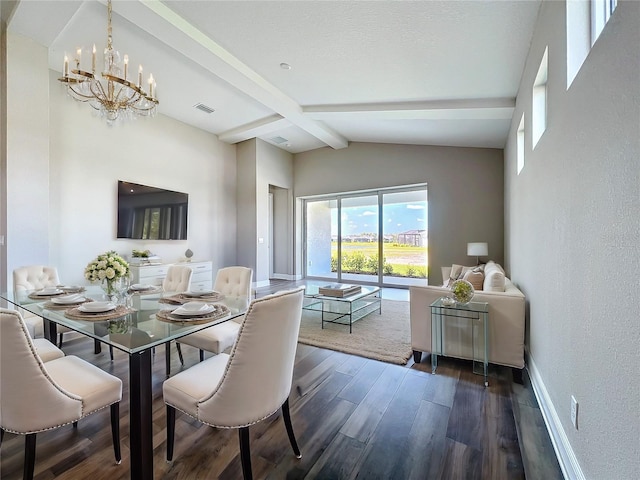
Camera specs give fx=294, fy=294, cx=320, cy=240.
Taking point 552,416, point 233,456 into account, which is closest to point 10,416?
point 233,456

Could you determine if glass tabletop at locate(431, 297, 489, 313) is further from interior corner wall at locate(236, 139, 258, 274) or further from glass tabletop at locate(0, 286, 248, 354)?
interior corner wall at locate(236, 139, 258, 274)

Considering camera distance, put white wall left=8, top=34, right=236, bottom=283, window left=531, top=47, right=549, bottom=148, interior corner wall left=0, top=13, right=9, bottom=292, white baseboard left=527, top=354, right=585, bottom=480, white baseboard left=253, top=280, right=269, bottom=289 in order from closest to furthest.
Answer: white baseboard left=527, top=354, right=585, bottom=480 → window left=531, top=47, right=549, bottom=148 → interior corner wall left=0, top=13, right=9, bottom=292 → white wall left=8, top=34, right=236, bottom=283 → white baseboard left=253, top=280, right=269, bottom=289

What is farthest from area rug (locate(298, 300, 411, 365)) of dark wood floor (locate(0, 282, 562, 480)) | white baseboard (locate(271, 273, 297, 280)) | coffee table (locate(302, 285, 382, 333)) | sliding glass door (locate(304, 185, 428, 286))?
white baseboard (locate(271, 273, 297, 280))

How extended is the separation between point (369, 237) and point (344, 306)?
2.89 m

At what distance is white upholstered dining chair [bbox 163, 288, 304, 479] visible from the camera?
4.02 feet

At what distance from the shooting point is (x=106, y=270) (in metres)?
2.01

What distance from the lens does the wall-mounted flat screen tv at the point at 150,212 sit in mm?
4852

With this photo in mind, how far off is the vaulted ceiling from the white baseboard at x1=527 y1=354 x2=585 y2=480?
9.08 feet

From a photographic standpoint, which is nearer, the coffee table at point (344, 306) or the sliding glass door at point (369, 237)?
the coffee table at point (344, 306)

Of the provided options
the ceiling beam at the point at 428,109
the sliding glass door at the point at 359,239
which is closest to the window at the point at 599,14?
the ceiling beam at the point at 428,109

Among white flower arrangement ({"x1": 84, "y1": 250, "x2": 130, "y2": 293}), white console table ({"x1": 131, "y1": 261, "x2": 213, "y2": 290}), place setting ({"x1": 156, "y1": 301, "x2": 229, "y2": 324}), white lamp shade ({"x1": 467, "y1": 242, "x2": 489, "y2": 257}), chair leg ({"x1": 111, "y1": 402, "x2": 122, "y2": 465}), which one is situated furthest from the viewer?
white lamp shade ({"x1": 467, "y1": 242, "x2": 489, "y2": 257})

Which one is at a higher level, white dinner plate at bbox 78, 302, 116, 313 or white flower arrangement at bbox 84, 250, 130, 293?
white flower arrangement at bbox 84, 250, 130, 293

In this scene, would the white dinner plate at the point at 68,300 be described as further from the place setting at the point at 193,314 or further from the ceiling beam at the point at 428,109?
the ceiling beam at the point at 428,109

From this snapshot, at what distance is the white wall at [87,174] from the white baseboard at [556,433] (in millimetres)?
4848
